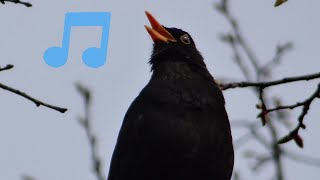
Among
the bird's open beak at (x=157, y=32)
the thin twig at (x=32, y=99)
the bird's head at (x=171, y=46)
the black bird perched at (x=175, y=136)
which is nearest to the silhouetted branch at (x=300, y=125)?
the black bird perched at (x=175, y=136)

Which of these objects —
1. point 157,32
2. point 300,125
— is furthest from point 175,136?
point 157,32

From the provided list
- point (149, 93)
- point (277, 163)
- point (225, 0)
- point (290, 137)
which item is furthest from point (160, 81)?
point (225, 0)

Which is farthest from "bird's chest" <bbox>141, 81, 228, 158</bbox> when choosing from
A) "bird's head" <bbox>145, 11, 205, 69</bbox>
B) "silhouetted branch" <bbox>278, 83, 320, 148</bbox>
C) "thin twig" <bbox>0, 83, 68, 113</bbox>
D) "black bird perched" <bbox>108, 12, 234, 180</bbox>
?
"thin twig" <bbox>0, 83, 68, 113</bbox>

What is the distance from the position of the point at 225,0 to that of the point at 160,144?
3.22 metres

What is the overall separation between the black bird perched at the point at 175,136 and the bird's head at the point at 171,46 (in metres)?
0.40

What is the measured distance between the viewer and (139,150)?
4094 mm

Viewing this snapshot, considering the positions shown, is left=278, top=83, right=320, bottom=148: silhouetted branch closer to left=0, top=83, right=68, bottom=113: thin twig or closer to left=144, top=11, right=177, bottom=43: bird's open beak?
left=0, top=83, right=68, bottom=113: thin twig

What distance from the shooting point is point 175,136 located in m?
4.03

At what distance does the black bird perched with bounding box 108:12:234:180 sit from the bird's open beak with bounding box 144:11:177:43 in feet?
1.95

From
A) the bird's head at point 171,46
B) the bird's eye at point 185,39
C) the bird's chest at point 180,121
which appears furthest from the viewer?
the bird's eye at point 185,39

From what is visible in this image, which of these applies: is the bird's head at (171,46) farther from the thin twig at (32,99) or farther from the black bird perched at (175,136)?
the thin twig at (32,99)

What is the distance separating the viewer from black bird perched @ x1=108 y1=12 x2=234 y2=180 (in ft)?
13.2

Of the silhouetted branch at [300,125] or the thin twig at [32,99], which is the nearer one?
the thin twig at [32,99]

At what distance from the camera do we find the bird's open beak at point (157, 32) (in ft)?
15.9
